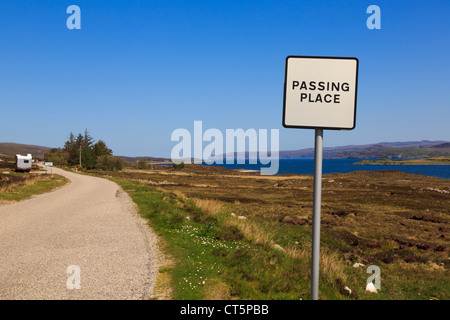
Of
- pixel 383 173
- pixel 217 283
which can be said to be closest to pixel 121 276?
pixel 217 283

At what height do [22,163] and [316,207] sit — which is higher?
[316,207]

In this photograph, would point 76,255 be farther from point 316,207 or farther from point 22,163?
point 22,163

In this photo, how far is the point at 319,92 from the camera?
3.37m

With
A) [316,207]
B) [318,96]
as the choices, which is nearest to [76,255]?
[316,207]

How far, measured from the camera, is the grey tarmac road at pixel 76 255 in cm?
608

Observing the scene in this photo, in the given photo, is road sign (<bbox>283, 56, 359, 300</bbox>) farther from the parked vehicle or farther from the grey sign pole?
the parked vehicle

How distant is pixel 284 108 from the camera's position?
11.1 feet

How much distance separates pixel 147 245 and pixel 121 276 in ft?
9.75

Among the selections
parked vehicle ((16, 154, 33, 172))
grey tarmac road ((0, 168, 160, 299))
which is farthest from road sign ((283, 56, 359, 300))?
parked vehicle ((16, 154, 33, 172))

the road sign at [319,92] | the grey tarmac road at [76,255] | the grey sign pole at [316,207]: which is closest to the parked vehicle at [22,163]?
the grey tarmac road at [76,255]

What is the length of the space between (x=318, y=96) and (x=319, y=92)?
45 mm

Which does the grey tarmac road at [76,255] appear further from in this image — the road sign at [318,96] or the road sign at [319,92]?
the road sign at [319,92]

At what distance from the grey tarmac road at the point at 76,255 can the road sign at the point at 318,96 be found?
442 cm
